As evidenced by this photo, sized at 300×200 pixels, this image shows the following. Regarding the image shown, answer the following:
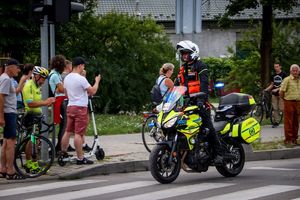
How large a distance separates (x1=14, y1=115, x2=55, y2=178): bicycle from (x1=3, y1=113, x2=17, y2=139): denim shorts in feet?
1.36

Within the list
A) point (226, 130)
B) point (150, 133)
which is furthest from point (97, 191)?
point (150, 133)

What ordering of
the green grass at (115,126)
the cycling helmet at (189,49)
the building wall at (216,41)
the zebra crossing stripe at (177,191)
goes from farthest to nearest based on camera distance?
the building wall at (216,41), the green grass at (115,126), the cycling helmet at (189,49), the zebra crossing stripe at (177,191)

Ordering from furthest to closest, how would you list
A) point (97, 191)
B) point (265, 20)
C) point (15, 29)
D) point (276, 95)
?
point (15, 29) < point (265, 20) < point (276, 95) < point (97, 191)

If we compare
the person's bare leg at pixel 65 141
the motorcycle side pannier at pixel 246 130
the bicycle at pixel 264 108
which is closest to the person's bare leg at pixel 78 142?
the person's bare leg at pixel 65 141

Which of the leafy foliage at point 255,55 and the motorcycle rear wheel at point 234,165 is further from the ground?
the leafy foliage at point 255,55

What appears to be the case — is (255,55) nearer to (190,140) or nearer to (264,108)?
(264,108)

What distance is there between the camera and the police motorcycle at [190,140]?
1128cm

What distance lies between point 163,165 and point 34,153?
91.2 inches

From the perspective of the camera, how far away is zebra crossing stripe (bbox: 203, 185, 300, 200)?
10094 millimetres

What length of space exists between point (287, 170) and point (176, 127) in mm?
2917

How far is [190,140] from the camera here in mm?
11453

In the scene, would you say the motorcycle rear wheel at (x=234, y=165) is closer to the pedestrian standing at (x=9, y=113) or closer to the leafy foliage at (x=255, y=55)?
the pedestrian standing at (x=9, y=113)

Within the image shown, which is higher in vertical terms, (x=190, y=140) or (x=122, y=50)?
(x=122, y=50)

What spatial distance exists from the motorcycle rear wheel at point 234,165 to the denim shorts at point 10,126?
3.28 metres
